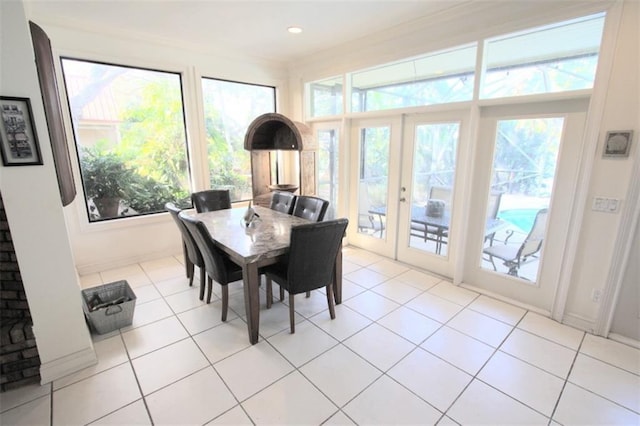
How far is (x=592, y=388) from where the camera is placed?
1937 mm

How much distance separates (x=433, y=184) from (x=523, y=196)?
37.0 inches

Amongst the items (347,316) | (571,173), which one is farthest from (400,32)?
(347,316)

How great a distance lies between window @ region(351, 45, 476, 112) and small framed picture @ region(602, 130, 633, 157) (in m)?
1.19

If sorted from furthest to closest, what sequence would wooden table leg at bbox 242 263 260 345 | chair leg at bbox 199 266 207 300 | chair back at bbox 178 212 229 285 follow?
chair leg at bbox 199 266 207 300
chair back at bbox 178 212 229 285
wooden table leg at bbox 242 263 260 345

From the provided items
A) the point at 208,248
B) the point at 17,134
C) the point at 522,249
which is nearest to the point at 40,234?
the point at 17,134

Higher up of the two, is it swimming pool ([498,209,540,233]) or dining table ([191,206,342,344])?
swimming pool ([498,209,540,233])

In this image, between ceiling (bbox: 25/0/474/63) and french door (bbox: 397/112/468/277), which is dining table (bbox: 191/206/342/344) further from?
ceiling (bbox: 25/0/474/63)

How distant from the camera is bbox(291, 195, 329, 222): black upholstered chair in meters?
3.17

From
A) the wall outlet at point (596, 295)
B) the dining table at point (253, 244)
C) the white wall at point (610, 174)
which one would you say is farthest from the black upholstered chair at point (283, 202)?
the wall outlet at point (596, 295)

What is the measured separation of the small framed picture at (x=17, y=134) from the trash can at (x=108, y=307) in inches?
50.8

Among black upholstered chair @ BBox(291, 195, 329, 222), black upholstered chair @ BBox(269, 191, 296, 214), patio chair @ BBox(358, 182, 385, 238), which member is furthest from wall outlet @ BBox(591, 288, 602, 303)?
black upholstered chair @ BBox(269, 191, 296, 214)

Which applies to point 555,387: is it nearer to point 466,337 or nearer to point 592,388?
point 592,388

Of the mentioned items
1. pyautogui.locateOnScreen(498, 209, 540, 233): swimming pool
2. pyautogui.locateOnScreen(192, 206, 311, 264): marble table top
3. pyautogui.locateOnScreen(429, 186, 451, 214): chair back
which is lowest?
pyautogui.locateOnScreen(192, 206, 311, 264): marble table top

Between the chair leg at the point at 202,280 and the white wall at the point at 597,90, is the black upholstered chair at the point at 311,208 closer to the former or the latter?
the chair leg at the point at 202,280
